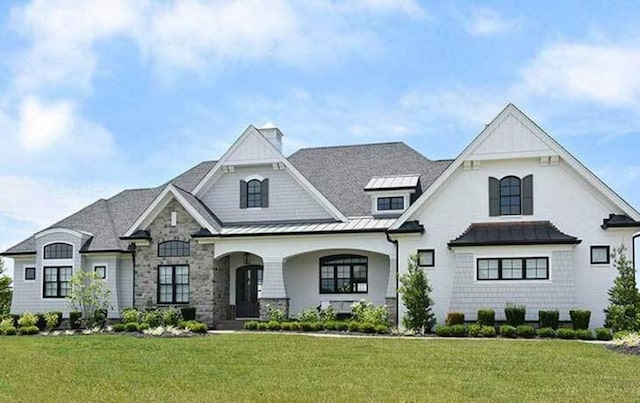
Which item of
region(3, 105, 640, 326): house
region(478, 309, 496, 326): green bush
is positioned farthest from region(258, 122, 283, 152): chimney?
region(478, 309, 496, 326): green bush

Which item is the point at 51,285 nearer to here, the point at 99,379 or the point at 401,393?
the point at 99,379

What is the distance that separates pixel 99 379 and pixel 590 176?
17381 mm

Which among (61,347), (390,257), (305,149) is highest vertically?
(305,149)

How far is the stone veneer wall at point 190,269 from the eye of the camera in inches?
1120

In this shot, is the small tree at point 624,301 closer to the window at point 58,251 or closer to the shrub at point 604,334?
the shrub at point 604,334

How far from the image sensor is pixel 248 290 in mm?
30297

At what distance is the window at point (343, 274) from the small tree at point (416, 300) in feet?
13.3

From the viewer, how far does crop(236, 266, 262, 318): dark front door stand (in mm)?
29859

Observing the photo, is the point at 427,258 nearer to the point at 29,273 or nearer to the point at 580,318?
the point at 580,318

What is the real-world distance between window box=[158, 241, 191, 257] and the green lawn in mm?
8920

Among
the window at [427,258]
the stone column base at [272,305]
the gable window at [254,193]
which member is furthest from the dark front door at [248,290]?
the window at [427,258]

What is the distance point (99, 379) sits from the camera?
13.8m

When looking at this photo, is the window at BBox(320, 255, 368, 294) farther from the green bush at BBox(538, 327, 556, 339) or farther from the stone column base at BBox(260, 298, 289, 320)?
the green bush at BBox(538, 327, 556, 339)

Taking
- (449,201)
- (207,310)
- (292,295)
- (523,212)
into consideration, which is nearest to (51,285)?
(207,310)
